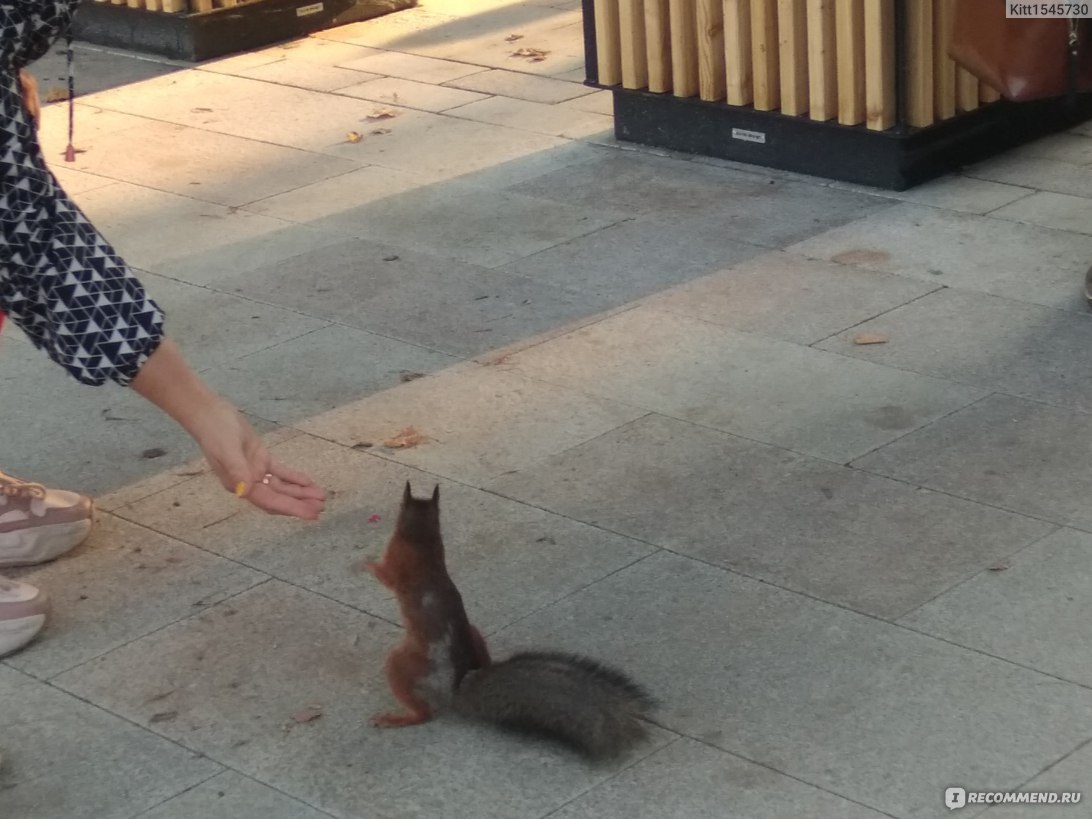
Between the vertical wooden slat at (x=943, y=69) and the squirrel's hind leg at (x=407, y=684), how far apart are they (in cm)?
414

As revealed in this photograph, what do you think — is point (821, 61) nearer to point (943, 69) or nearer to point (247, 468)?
point (943, 69)

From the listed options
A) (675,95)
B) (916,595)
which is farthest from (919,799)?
(675,95)

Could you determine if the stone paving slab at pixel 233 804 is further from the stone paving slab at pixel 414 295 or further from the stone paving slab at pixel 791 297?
the stone paving slab at pixel 791 297

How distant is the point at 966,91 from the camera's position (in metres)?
6.94

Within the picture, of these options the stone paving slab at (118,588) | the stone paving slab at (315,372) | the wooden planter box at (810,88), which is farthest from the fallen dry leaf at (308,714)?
the wooden planter box at (810,88)

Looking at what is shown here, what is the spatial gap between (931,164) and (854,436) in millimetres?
2508

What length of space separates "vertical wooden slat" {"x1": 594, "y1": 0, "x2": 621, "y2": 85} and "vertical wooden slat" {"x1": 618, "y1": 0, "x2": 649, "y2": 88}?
35 millimetres

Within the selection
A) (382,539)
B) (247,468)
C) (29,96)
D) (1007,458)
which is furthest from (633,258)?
(247,468)

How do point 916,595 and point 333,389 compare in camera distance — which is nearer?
point 916,595

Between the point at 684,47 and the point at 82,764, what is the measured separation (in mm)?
4718

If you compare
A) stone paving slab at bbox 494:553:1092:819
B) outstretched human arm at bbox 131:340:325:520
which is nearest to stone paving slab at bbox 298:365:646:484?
stone paving slab at bbox 494:553:1092:819

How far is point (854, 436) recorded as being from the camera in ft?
15.7

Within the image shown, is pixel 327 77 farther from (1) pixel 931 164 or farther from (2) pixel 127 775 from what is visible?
(2) pixel 127 775

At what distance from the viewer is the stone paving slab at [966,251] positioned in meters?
5.78
